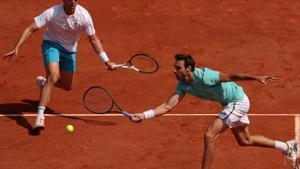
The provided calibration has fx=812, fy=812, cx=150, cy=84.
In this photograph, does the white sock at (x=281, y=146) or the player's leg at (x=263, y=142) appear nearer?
the player's leg at (x=263, y=142)

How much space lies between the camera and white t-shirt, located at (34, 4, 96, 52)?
13344 millimetres

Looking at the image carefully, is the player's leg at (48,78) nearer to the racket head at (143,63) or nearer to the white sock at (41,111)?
the white sock at (41,111)

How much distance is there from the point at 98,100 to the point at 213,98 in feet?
7.77

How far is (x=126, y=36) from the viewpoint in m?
17.8

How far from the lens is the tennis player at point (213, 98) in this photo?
11.2 m

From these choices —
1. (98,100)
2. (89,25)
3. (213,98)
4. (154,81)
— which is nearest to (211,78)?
(213,98)

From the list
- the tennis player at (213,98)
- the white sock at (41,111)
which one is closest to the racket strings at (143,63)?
the white sock at (41,111)

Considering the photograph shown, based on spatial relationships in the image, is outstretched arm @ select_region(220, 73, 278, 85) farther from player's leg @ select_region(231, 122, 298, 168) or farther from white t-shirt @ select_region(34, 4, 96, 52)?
white t-shirt @ select_region(34, 4, 96, 52)

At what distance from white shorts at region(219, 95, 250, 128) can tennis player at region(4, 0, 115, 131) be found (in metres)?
2.67

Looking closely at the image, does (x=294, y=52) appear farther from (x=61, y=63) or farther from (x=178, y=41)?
(x=61, y=63)

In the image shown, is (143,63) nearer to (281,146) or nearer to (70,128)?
(70,128)

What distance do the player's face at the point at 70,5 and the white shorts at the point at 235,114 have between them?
320 cm

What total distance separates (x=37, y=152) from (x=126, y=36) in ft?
17.9

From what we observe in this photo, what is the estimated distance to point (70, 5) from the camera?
1316cm
